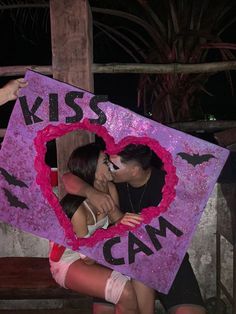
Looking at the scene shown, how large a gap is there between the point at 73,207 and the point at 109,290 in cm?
52

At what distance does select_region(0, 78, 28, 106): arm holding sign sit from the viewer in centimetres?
250

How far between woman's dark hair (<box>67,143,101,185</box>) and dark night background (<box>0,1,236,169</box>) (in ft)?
23.0

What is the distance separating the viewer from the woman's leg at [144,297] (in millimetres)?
2529

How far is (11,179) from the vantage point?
2561mm

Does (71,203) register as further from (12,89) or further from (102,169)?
(12,89)

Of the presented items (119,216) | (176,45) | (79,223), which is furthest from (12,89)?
(176,45)

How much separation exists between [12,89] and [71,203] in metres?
0.75

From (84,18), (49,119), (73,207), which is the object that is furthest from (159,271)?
(84,18)

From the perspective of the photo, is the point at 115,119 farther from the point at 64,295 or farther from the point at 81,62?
the point at 64,295

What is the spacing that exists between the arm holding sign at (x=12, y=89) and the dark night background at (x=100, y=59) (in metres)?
7.02

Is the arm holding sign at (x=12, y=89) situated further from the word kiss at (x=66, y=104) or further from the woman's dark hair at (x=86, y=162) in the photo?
the woman's dark hair at (x=86, y=162)

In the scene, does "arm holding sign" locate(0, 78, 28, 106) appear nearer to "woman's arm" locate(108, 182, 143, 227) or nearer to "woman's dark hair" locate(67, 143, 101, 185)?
"woman's dark hair" locate(67, 143, 101, 185)

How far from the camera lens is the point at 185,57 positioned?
4582 mm

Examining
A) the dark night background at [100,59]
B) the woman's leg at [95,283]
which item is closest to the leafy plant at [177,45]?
the woman's leg at [95,283]
